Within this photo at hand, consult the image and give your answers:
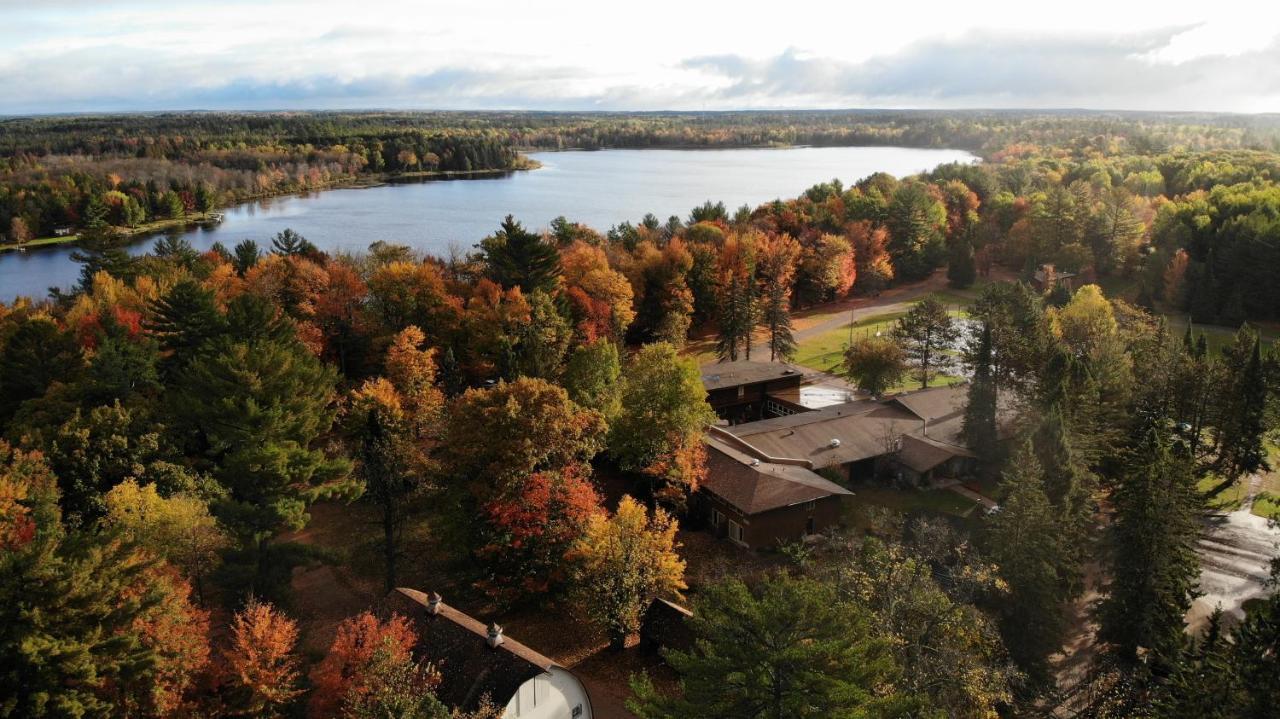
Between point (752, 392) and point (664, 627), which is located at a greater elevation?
point (752, 392)

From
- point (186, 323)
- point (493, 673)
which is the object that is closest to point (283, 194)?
point (186, 323)

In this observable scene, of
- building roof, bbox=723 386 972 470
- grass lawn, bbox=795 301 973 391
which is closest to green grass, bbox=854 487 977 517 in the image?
building roof, bbox=723 386 972 470

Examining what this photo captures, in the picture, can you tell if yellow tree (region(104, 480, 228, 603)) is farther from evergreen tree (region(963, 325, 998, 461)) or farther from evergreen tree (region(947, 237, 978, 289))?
evergreen tree (region(947, 237, 978, 289))

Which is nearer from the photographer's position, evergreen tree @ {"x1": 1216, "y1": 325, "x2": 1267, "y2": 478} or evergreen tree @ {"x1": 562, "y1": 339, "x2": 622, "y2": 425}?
evergreen tree @ {"x1": 1216, "y1": 325, "x2": 1267, "y2": 478}

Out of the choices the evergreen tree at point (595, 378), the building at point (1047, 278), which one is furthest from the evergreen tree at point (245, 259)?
the building at point (1047, 278)

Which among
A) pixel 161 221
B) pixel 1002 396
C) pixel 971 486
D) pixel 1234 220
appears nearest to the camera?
pixel 971 486

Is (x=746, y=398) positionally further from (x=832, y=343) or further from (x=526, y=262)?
(x=832, y=343)

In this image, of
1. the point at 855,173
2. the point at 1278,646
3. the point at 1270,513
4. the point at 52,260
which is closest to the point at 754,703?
the point at 1278,646

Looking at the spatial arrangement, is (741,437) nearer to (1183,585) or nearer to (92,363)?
(1183,585)
